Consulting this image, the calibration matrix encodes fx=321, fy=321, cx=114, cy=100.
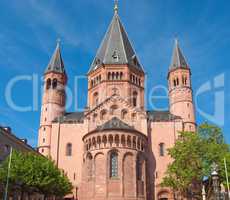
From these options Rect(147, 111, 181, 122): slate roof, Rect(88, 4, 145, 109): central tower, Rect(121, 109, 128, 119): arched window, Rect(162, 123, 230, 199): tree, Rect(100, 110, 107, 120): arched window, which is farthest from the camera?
Rect(88, 4, 145, 109): central tower

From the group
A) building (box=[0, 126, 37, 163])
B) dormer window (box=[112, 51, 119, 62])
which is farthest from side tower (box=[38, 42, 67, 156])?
dormer window (box=[112, 51, 119, 62])

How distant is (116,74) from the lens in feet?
227

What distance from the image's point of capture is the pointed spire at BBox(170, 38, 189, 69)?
6950 cm

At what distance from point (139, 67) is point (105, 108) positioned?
14904mm

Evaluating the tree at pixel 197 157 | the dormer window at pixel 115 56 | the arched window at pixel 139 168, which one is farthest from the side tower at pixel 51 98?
the tree at pixel 197 157

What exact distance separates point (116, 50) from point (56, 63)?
13.9 m

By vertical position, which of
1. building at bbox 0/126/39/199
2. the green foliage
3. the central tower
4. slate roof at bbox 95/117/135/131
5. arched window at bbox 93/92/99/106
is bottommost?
the green foliage

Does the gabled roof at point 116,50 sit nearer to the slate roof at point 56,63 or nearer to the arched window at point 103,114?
the slate roof at point 56,63

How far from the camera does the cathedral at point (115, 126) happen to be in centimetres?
5281

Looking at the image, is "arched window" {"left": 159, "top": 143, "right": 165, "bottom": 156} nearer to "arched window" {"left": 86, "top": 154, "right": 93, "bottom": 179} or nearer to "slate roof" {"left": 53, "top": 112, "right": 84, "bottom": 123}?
"arched window" {"left": 86, "top": 154, "right": 93, "bottom": 179}

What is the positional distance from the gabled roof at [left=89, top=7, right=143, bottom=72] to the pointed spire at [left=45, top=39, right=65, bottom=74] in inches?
267

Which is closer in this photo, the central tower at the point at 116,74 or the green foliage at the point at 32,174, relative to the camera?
the green foliage at the point at 32,174

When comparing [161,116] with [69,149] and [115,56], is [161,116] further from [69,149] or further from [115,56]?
[69,149]

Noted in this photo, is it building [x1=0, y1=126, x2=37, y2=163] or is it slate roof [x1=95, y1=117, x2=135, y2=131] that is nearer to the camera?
building [x1=0, y1=126, x2=37, y2=163]
